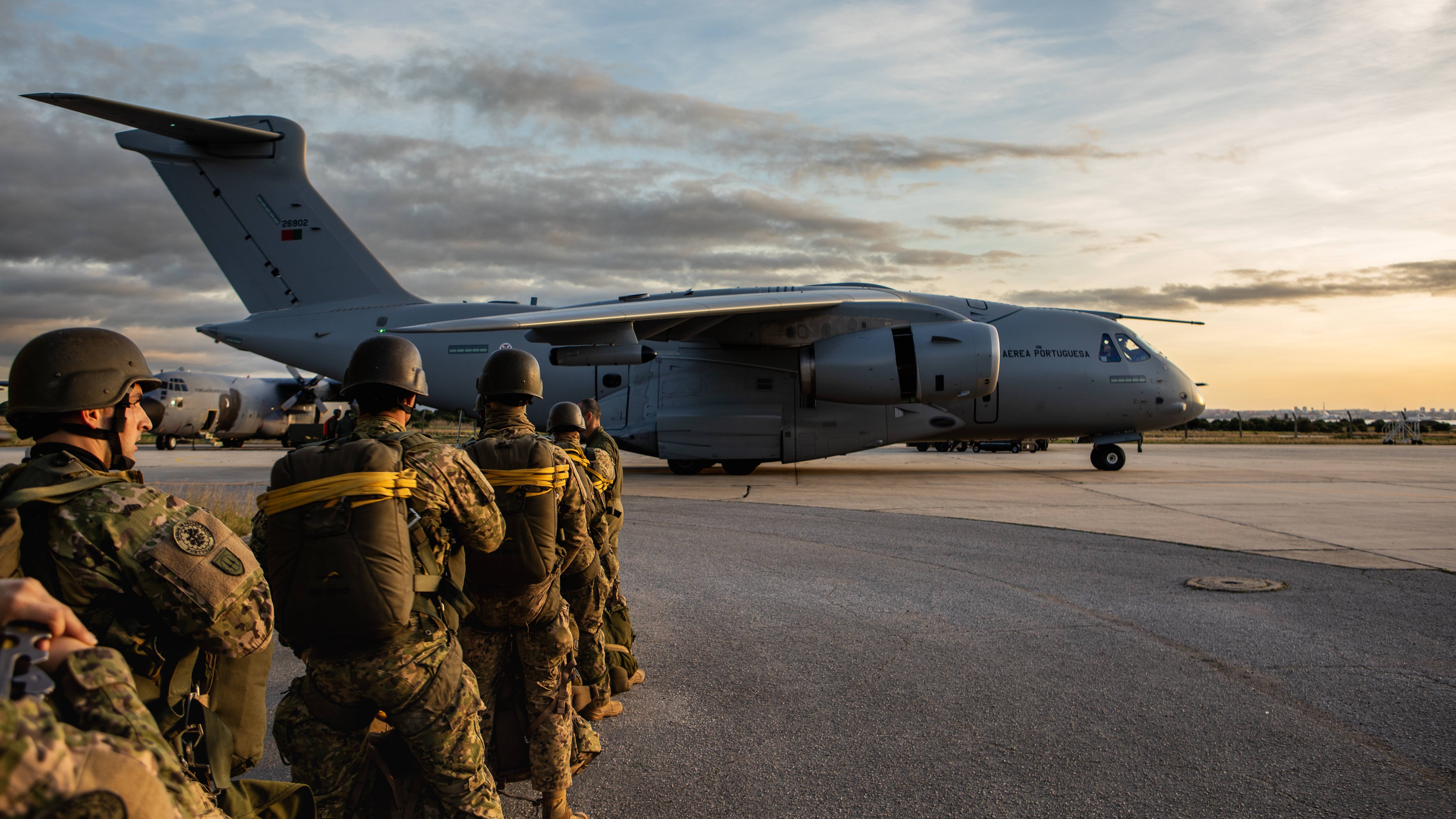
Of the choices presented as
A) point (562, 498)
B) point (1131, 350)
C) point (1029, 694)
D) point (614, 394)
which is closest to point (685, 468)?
point (614, 394)

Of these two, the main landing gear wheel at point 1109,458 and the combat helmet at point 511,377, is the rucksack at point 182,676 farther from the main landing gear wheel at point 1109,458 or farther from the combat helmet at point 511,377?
the main landing gear wheel at point 1109,458

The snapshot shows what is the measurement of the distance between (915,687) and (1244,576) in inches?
171

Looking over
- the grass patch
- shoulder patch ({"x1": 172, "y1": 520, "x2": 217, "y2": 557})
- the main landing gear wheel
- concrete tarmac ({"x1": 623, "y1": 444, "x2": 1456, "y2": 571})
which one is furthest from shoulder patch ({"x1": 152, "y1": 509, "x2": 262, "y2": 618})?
the main landing gear wheel

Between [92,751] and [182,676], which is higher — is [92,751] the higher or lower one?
the higher one

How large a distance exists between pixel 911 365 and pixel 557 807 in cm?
1216

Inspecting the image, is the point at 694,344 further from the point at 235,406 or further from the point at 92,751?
the point at 235,406

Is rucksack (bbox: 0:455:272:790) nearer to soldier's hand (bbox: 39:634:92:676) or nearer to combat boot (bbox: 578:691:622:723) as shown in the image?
soldier's hand (bbox: 39:634:92:676)

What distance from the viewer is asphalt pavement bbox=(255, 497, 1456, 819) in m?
3.43

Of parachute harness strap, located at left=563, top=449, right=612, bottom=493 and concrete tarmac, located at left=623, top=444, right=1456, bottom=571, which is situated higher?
parachute harness strap, located at left=563, top=449, right=612, bottom=493

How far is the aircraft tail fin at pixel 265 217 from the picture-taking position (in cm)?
1620

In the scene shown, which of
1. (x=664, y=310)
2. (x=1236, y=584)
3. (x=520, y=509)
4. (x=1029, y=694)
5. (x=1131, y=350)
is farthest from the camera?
(x=1131, y=350)

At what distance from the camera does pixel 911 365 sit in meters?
14.6

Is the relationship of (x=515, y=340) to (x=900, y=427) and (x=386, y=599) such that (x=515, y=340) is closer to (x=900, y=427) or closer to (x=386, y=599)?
(x=900, y=427)

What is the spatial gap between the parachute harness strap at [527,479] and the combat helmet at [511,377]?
16.0 inches
